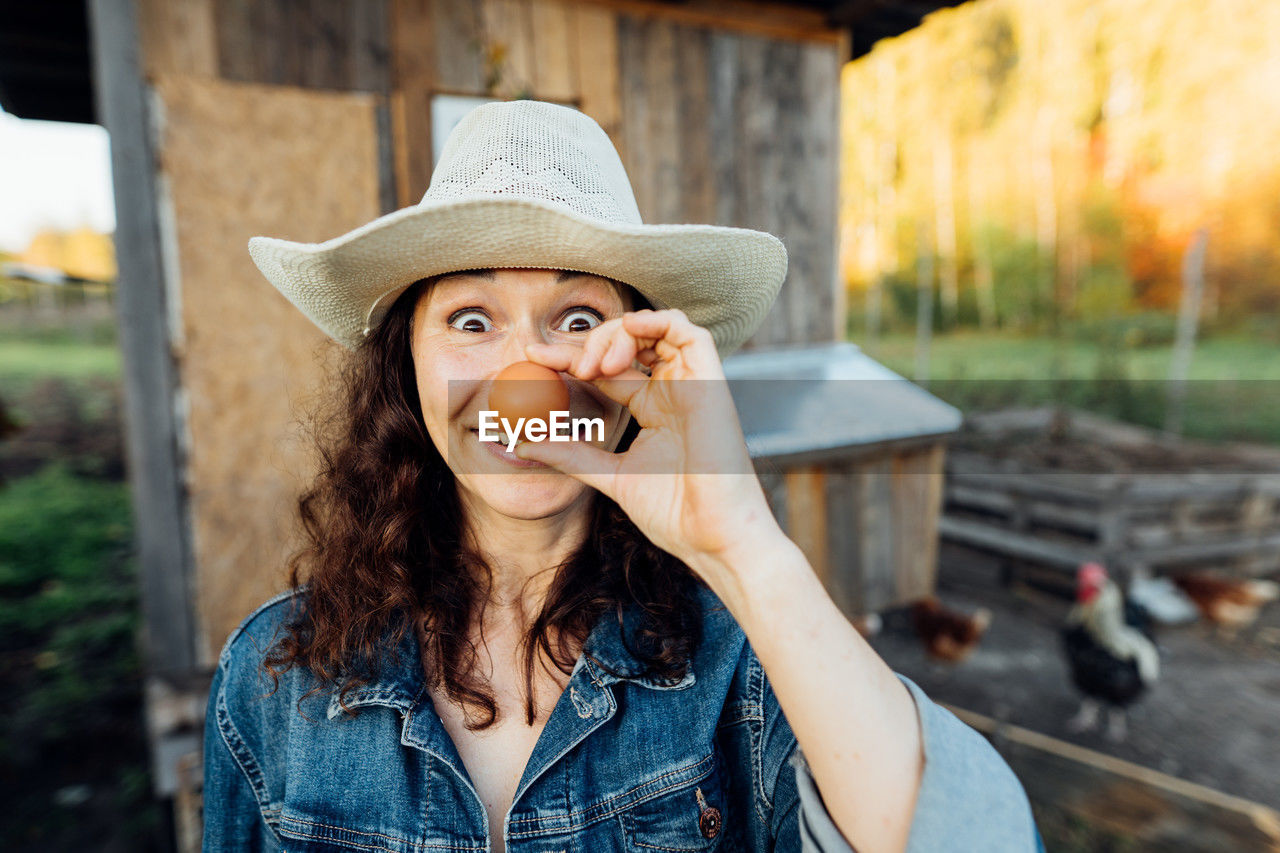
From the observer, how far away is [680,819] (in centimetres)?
130

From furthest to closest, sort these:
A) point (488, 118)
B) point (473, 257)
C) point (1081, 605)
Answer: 1. point (1081, 605)
2. point (488, 118)
3. point (473, 257)

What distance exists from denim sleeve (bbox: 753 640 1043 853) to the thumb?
1.77ft

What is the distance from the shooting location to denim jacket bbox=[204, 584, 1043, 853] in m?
1.30

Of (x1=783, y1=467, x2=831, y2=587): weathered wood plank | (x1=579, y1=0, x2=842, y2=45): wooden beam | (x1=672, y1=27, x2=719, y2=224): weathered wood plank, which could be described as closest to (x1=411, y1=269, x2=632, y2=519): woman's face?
(x1=672, y1=27, x2=719, y2=224): weathered wood plank

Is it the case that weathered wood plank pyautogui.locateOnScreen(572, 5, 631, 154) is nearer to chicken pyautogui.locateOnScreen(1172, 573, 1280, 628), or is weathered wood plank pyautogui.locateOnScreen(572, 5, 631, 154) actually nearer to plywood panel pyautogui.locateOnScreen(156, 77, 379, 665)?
plywood panel pyautogui.locateOnScreen(156, 77, 379, 665)

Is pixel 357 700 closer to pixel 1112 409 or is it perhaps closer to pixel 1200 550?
pixel 1200 550

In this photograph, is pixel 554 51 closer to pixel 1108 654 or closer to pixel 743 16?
pixel 743 16

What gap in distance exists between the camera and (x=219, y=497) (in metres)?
3.21

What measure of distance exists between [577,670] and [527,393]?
1.82 feet

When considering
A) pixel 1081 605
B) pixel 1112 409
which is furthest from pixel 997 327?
pixel 1081 605

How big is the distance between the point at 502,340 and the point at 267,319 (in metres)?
2.35

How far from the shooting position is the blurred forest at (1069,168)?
13117 millimetres

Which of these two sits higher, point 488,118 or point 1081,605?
point 488,118

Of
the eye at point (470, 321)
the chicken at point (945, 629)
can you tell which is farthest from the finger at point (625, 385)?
the chicken at point (945, 629)
